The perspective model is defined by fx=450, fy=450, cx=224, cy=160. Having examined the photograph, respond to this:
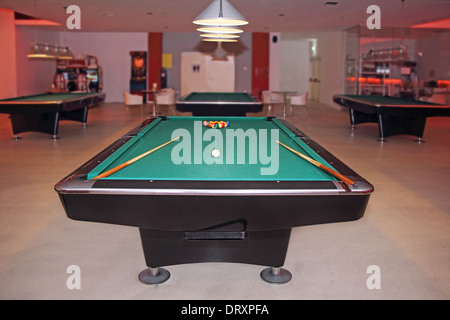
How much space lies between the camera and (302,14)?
10.1 meters

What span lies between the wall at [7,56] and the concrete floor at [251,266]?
6955mm

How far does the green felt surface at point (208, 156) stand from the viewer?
7.15 feet

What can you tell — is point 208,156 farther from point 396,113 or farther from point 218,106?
point 396,113

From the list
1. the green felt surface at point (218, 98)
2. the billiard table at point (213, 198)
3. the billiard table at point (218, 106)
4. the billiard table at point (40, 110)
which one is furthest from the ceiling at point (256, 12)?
the billiard table at point (213, 198)

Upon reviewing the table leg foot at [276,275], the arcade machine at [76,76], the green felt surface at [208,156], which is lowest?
the table leg foot at [276,275]

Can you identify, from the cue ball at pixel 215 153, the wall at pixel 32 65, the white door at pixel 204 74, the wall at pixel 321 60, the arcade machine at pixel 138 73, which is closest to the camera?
the cue ball at pixel 215 153

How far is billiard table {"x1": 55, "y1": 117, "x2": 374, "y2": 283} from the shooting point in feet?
6.35

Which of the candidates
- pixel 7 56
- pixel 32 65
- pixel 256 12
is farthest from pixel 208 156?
pixel 32 65

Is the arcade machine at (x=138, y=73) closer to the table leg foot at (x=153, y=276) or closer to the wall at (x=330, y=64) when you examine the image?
the wall at (x=330, y=64)

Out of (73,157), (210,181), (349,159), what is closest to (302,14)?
(349,159)

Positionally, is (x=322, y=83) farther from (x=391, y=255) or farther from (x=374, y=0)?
(x=391, y=255)

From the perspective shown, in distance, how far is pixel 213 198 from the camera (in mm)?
1918

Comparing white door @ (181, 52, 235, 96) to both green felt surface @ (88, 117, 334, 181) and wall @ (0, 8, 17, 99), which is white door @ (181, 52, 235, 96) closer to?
wall @ (0, 8, 17, 99)
